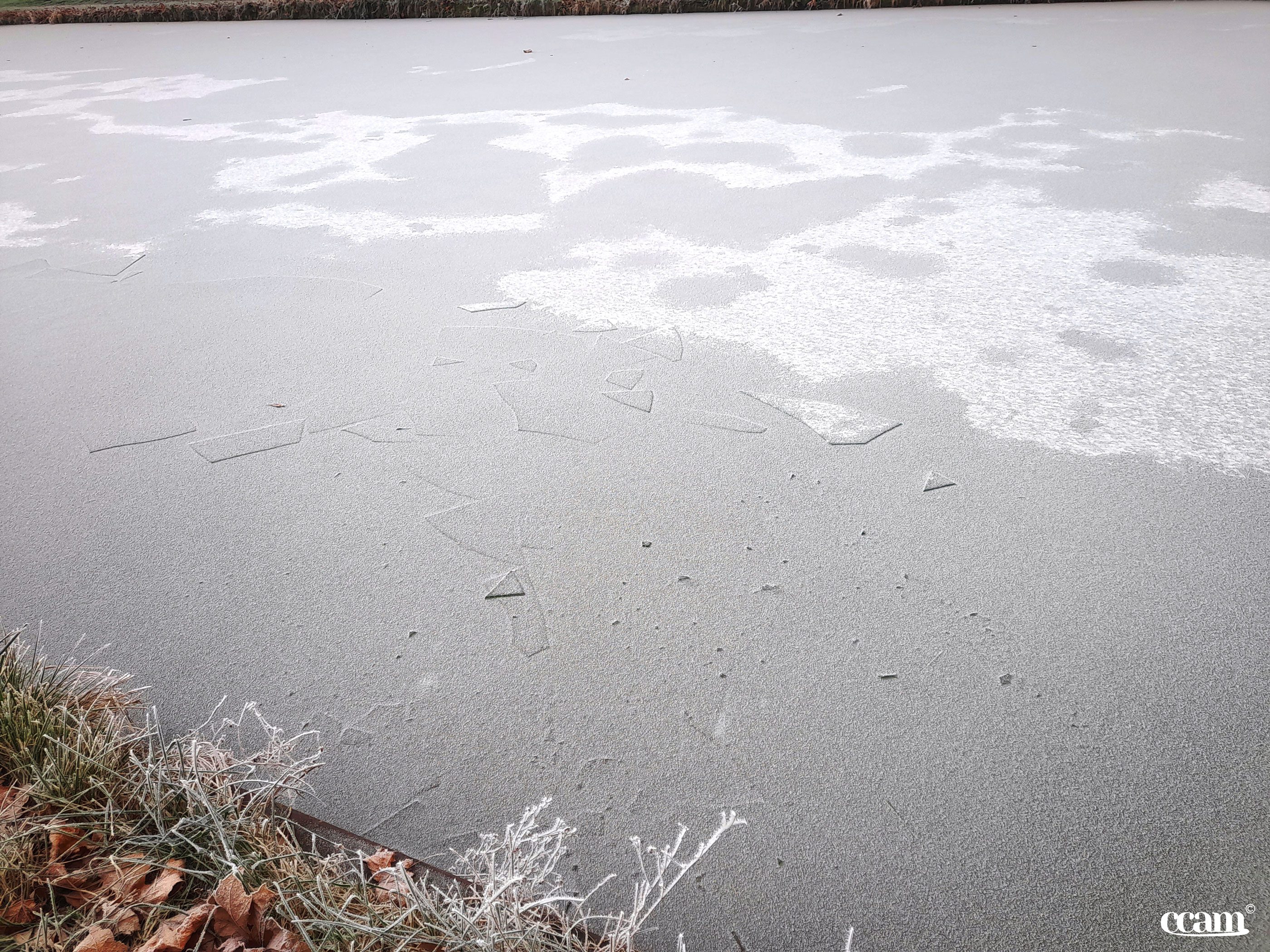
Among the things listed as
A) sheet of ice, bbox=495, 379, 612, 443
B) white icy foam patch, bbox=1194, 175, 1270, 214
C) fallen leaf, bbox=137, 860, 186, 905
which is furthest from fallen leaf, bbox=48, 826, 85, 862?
white icy foam patch, bbox=1194, 175, 1270, 214

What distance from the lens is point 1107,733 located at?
1100 millimetres

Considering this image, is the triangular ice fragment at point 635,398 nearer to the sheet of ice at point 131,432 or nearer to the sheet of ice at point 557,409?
the sheet of ice at point 557,409

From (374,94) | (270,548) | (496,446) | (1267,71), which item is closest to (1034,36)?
(1267,71)

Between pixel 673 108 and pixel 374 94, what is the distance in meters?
1.93

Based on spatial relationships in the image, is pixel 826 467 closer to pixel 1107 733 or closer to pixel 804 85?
pixel 1107 733

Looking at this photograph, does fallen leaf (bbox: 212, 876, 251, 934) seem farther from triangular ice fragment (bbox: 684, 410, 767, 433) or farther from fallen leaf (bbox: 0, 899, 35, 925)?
triangular ice fragment (bbox: 684, 410, 767, 433)

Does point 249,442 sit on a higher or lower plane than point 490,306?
lower

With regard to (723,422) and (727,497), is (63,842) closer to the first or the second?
(727,497)

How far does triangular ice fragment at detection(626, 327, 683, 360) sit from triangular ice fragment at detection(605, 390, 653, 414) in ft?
0.56

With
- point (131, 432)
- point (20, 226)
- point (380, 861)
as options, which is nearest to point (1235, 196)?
point (380, 861)

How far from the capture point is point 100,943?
850mm

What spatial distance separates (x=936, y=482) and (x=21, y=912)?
1447mm

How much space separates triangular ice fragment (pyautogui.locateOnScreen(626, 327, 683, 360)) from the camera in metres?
2.09

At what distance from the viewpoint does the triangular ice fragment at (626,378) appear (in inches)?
77.5
